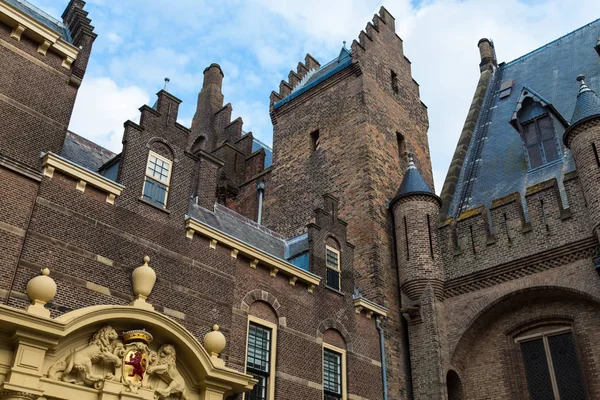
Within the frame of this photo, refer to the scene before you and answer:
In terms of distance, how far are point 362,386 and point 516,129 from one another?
11.5 m

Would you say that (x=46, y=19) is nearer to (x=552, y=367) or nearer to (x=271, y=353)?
(x=271, y=353)

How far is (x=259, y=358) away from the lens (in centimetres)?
1517

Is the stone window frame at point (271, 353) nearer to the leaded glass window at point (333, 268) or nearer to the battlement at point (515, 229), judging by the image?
the leaded glass window at point (333, 268)

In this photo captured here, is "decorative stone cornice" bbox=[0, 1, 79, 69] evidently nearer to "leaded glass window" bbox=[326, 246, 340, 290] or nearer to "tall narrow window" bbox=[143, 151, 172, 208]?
"tall narrow window" bbox=[143, 151, 172, 208]

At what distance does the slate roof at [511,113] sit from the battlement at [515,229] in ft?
3.31

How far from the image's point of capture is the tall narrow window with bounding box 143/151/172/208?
48.1ft

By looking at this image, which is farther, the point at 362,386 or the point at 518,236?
the point at 518,236

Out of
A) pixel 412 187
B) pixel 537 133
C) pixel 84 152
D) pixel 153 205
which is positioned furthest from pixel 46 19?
pixel 537 133

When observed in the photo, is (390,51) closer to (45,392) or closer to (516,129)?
(516,129)

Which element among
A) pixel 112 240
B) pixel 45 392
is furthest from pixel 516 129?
pixel 45 392

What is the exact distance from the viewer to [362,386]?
17594mm

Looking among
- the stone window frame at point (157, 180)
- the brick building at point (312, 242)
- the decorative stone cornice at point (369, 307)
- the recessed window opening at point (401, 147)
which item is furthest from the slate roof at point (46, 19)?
the recessed window opening at point (401, 147)

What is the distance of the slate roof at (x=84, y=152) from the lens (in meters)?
15.5

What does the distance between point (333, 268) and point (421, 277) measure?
2935mm
